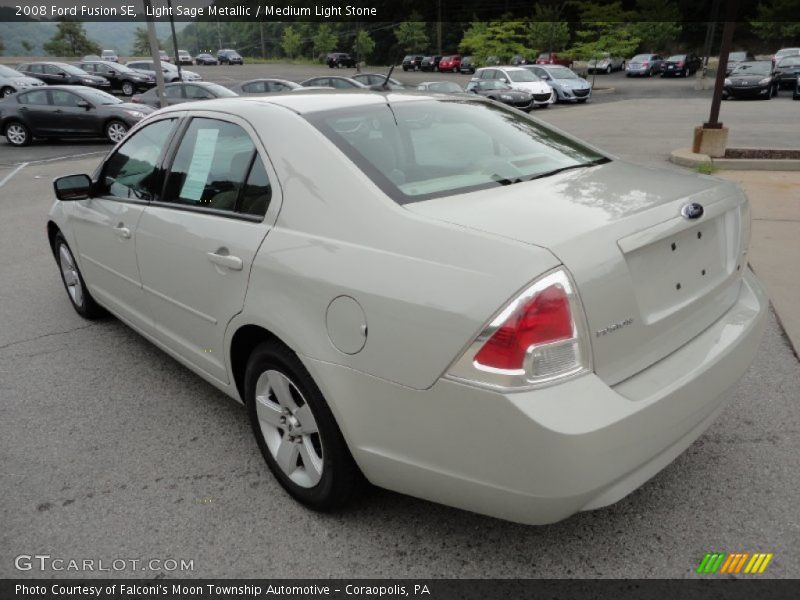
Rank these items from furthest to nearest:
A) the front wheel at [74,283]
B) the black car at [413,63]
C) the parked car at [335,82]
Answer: the black car at [413,63] → the parked car at [335,82] → the front wheel at [74,283]

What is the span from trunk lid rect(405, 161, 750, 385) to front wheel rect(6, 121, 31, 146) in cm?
1854

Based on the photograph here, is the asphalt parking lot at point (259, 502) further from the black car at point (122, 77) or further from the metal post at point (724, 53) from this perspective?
the black car at point (122, 77)

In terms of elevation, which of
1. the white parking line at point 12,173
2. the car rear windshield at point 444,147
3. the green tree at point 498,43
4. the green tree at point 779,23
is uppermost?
the green tree at point 779,23

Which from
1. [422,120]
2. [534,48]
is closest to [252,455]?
[422,120]

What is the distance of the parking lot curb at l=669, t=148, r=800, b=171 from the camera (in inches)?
357

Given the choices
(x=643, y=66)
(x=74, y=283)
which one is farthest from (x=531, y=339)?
(x=643, y=66)

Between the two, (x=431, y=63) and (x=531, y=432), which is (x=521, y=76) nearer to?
(x=531, y=432)

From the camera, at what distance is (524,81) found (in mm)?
23500

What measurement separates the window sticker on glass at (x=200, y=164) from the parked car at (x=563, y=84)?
24348 millimetres

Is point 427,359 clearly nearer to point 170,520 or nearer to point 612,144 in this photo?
point 170,520

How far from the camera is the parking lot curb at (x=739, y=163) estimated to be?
9062 millimetres

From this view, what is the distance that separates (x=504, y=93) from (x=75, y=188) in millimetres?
19231

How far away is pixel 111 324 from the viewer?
4.65 metres

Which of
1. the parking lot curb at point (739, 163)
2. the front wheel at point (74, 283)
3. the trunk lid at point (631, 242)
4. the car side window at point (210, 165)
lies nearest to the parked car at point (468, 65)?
the parking lot curb at point (739, 163)
